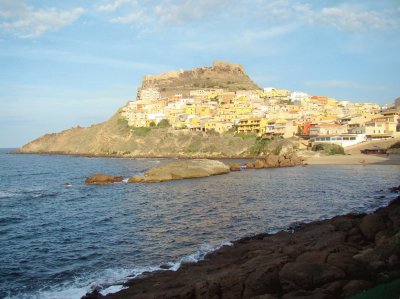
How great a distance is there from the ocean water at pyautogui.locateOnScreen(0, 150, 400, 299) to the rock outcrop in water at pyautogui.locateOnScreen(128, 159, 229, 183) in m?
3.90

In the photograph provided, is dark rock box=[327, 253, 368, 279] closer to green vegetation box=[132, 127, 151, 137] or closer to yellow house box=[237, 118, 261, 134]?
yellow house box=[237, 118, 261, 134]

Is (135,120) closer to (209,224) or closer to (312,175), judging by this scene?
(312,175)

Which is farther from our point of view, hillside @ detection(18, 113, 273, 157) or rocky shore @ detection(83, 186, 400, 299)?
hillside @ detection(18, 113, 273, 157)

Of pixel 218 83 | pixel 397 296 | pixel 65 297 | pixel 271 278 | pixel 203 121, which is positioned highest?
pixel 218 83

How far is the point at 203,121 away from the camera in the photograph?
12069 cm

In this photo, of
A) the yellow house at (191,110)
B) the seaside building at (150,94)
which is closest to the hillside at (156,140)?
the seaside building at (150,94)

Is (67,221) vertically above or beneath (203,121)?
beneath

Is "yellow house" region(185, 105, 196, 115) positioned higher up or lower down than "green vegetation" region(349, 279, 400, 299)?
higher up

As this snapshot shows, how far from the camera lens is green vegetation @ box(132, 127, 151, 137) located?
422 feet

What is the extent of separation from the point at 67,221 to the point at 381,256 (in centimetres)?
2492

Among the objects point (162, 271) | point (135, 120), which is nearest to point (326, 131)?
point (135, 120)

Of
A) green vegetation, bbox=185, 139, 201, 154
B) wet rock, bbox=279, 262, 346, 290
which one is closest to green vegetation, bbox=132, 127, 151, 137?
green vegetation, bbox=185, 139, 201, 154

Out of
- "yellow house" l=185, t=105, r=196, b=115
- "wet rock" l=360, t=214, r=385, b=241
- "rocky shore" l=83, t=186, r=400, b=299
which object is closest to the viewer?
"rocky shore" l=83, t=186, r=400, b=299

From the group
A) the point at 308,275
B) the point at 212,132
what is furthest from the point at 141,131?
the point at 308,275
